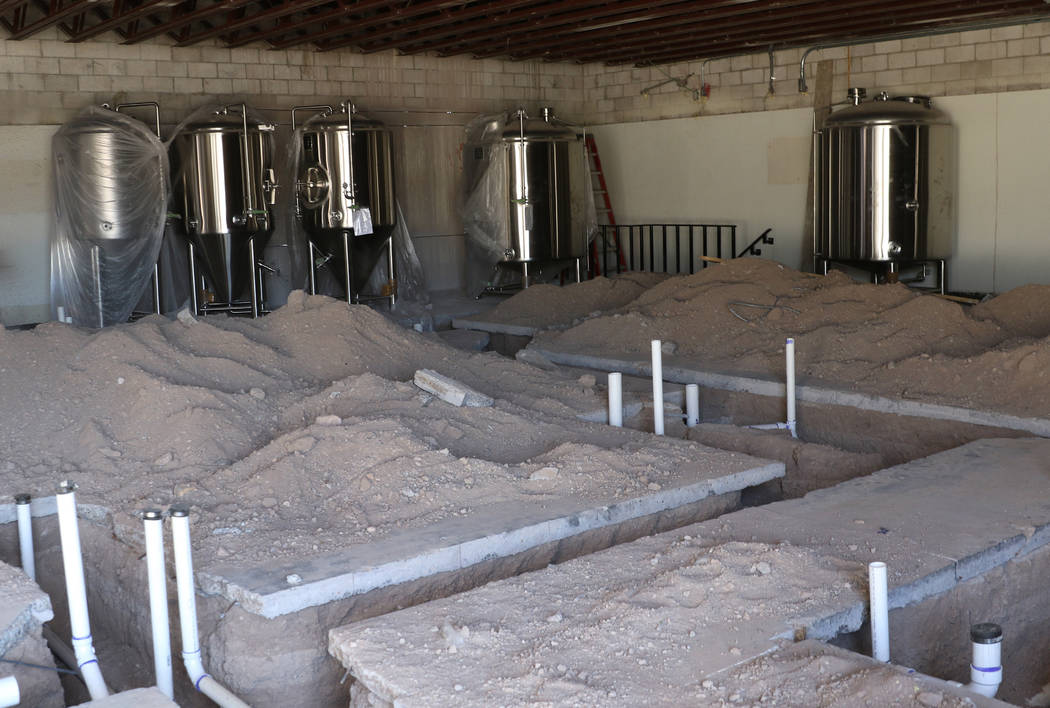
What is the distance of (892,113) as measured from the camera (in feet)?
31.6

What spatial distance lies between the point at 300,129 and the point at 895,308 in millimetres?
6076

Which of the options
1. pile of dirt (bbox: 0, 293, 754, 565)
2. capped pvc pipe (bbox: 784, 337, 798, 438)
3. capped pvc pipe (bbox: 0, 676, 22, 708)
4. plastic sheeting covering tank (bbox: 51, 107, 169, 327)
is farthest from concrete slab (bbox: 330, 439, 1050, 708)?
plastic sheeting covering tank (bbox: 51, 107, 169, 327)

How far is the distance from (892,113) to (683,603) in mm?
7612

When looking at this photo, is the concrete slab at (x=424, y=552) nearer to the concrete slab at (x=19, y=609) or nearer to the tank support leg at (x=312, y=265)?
the concrete slab at (x=19, y=609)

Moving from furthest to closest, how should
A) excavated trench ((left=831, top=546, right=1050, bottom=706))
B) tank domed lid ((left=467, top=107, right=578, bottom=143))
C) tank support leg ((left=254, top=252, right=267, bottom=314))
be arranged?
tank domed lid ((left=467, top=107, right=578, bottom=143)) → tank support leg ((left=254, top=252, right=267, bottom=314)) → excavated trench ((left=831, top=546, right=1050, bottom=706))

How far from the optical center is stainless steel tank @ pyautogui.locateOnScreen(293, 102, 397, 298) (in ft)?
34.2

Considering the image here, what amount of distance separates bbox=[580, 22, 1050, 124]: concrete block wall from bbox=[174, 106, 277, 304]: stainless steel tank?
187 inches

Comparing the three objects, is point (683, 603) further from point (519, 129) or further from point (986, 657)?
point (519, 129)

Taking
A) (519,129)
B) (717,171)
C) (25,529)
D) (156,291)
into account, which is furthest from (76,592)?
(717,171)

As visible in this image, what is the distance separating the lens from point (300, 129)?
10.5m

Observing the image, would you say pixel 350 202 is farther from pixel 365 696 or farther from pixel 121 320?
pixel 365 696

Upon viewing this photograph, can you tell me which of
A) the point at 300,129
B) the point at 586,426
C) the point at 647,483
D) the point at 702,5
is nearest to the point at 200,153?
the point at 300,129

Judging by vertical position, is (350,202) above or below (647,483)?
above

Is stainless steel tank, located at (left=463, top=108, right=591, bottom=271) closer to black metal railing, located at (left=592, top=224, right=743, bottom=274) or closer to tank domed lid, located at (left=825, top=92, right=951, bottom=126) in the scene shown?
black metal railing, located at (left=592, top=224, right=743, bottom=274)
